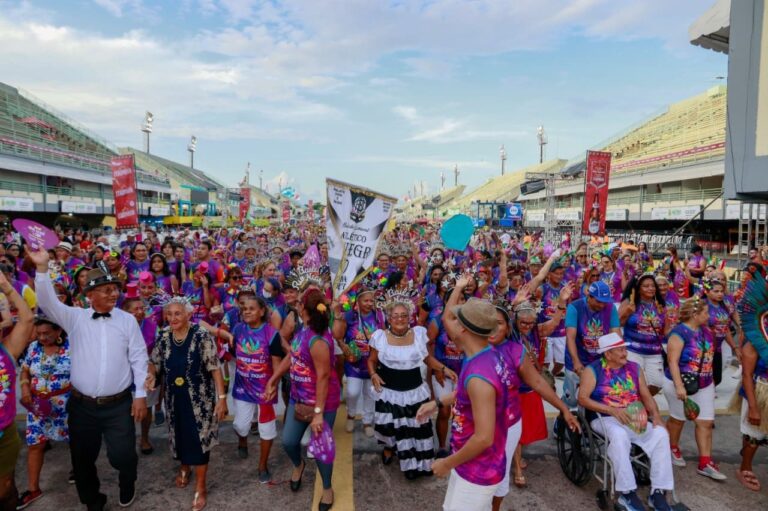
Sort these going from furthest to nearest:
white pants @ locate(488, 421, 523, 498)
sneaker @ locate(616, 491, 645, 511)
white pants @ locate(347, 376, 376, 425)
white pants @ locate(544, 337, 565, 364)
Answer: white pants @ locate(544, 337, 565, 364) < white pants @ locate(347, 376, 376, 425) < sneaker @ locate(616, 491, 645, 511) < white pants @ locate(488, 421, 523, 498)

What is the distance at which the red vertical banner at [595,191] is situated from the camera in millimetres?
14344

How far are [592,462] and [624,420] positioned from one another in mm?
431

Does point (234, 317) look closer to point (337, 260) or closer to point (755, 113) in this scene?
point (337, 260)

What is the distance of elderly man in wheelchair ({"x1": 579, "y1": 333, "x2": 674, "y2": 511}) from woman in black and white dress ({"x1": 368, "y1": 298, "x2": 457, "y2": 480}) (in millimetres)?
1335

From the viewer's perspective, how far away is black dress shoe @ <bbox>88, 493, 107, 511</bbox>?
347cm

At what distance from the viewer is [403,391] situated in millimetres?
4074

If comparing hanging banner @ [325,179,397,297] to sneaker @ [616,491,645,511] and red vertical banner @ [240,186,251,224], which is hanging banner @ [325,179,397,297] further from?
red vertical banner @ [240,186,251,224]

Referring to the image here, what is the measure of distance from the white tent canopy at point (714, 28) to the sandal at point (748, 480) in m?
8.56

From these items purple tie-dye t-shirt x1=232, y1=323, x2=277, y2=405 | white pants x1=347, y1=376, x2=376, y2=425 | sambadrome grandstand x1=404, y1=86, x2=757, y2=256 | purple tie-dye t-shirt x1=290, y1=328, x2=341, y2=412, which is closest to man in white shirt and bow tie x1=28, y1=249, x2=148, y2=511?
purple tie-dye t-shirt x1=232, y1=323, x2=277, y2=405

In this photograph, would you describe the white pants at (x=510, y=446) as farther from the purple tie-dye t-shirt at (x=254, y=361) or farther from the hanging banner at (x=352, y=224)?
the hanging banner at (x=352, y=224)

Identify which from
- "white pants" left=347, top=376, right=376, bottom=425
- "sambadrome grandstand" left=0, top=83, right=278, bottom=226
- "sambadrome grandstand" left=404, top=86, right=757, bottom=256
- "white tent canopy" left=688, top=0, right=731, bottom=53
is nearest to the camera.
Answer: "white pants" left=347, top=376, right=376, bottom=425

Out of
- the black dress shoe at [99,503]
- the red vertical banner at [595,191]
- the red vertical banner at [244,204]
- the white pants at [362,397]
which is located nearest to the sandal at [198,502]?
the black dress shoe at [99,503]

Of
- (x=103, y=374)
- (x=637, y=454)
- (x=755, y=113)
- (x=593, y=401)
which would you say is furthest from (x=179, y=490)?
(x=755, y=113)

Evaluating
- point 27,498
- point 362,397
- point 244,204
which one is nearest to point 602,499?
point 362,397
